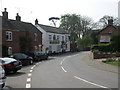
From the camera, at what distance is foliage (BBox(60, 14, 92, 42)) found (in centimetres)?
9431

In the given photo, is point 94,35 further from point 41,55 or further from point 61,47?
point 41,55

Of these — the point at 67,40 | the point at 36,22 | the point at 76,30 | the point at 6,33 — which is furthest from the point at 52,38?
the point at 76,30

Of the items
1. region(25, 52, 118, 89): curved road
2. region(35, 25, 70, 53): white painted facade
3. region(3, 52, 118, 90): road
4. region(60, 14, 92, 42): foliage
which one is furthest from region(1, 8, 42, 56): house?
region(60, 14, 92, 42): foliage

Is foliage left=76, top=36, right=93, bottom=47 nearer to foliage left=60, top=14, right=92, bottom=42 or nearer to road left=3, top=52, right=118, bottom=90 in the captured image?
foliage left=60, top=14, right=92, bottom=42

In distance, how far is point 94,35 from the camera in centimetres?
7981

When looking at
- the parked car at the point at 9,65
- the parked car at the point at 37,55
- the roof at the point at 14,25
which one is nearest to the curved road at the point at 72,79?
the parked car at the point at 9,65

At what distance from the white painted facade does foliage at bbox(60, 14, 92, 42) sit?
20.2 meters

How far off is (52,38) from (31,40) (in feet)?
55.2

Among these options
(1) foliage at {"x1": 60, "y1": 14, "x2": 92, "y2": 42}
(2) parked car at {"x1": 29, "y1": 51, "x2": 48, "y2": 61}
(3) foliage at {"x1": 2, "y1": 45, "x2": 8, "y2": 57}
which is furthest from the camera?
(1) foliage at {"x1": 60, "y1": 14, "x2": 92, "y2": 42}

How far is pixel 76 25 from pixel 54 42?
3265 cm

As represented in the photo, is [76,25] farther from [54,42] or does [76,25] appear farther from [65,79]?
[65,79]

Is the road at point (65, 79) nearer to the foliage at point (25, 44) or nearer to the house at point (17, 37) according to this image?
the house at point (17, 37)

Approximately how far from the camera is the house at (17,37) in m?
39.7

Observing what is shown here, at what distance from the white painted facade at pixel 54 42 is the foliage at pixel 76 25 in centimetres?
2020
